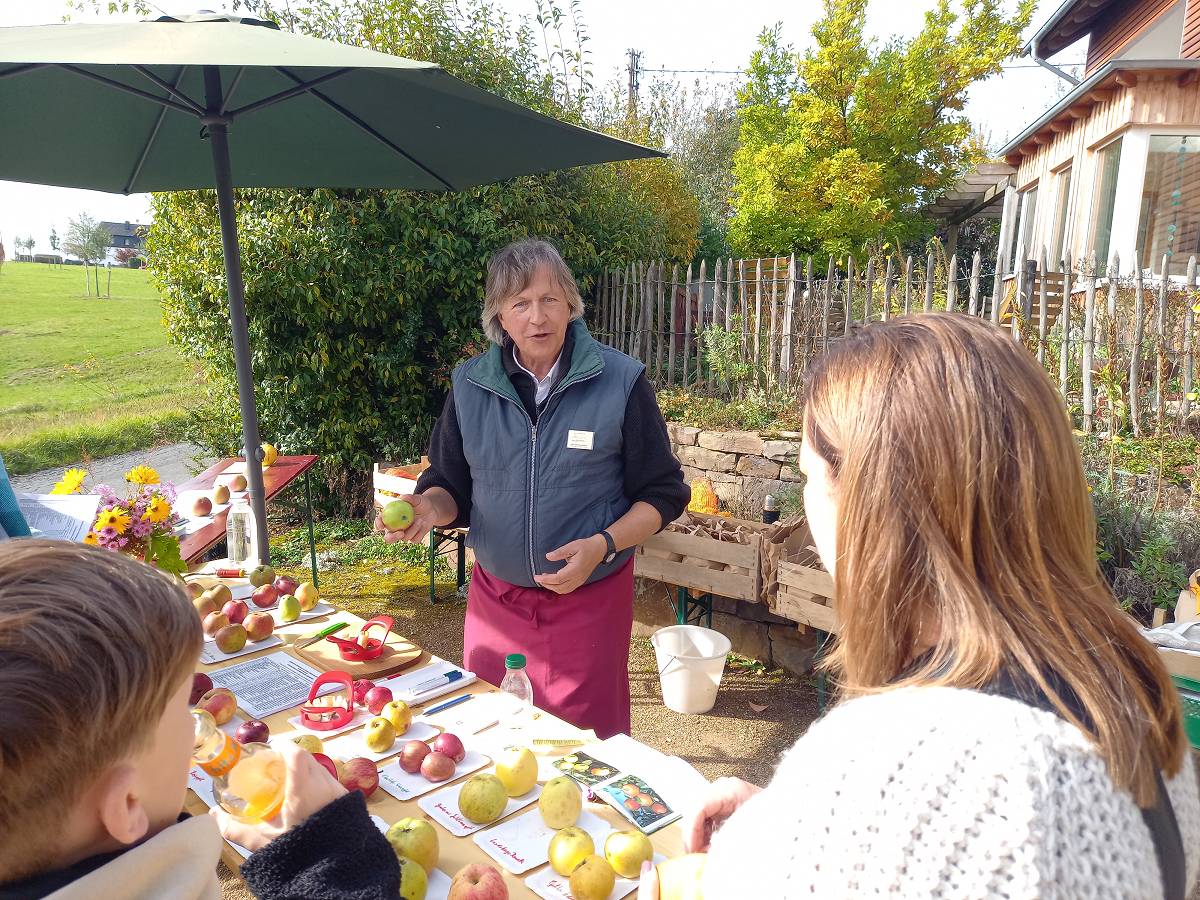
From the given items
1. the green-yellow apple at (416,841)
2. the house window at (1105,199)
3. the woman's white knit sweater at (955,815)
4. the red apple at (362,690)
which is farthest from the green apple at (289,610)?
the house window at (1105,199)

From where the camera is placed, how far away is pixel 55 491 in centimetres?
286

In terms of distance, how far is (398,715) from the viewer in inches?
73.5

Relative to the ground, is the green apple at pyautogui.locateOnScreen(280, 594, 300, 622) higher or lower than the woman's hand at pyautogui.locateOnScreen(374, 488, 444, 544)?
lower

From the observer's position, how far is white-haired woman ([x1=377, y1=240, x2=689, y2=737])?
99.1 inches

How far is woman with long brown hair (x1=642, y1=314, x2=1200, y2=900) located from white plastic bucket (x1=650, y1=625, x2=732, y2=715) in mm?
3021

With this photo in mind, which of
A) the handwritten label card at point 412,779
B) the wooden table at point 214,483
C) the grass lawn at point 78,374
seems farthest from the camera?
the grass lawn at point 78,374

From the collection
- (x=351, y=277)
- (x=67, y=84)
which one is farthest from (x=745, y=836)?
(x=351, y=277)

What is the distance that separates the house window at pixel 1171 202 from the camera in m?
9.02

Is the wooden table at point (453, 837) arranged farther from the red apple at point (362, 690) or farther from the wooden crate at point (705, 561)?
the wooden crate at point (705, 561)

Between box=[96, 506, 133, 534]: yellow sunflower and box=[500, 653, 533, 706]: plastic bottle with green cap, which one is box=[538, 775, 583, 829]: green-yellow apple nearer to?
box=[500, 653, 533, 706]: plastic bottle with green cap

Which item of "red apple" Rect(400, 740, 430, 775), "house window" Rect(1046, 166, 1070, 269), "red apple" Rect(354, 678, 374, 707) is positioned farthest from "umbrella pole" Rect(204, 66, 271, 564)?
"house window" Rect(1046, 166, 1070, 269)

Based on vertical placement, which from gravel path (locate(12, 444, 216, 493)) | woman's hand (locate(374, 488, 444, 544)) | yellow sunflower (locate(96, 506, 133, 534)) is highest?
yellow sunflower (locate(96, 506, 133, 534))

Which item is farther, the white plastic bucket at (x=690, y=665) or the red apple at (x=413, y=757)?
the white plastic bucket at (x=690, y=665)

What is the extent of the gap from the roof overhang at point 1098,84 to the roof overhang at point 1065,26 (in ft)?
7.98
